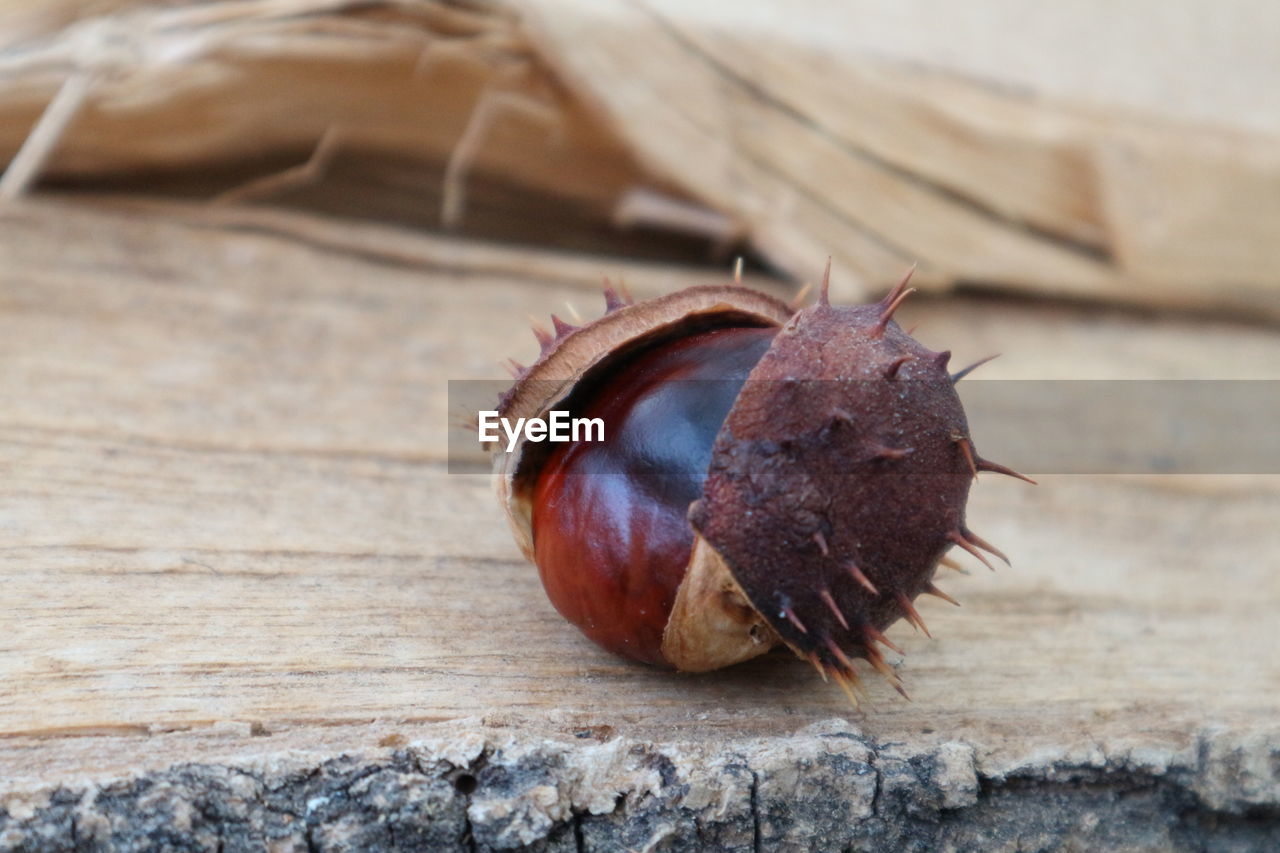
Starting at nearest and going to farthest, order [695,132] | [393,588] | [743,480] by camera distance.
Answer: [743,480], [393,588], [695,132]

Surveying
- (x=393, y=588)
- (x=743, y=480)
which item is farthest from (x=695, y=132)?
(x=743, y=480)

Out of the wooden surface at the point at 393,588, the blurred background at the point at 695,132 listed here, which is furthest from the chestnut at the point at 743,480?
the blurred background at the point at 695,132

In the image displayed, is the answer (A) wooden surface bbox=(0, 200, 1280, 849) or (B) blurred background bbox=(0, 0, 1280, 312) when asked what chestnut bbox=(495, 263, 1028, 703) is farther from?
(B) blurred background bbox=(0, 0, 1280, 312)

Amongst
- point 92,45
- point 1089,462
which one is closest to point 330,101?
point 92,45

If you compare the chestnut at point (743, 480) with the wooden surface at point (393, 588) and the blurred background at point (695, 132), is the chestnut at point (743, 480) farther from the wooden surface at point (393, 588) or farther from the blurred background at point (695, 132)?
the blurred background at point (695, 132)

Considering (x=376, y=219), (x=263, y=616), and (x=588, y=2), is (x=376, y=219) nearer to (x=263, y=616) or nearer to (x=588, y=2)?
(x=588, y=2)

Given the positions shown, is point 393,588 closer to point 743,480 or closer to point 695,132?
point 743,480
